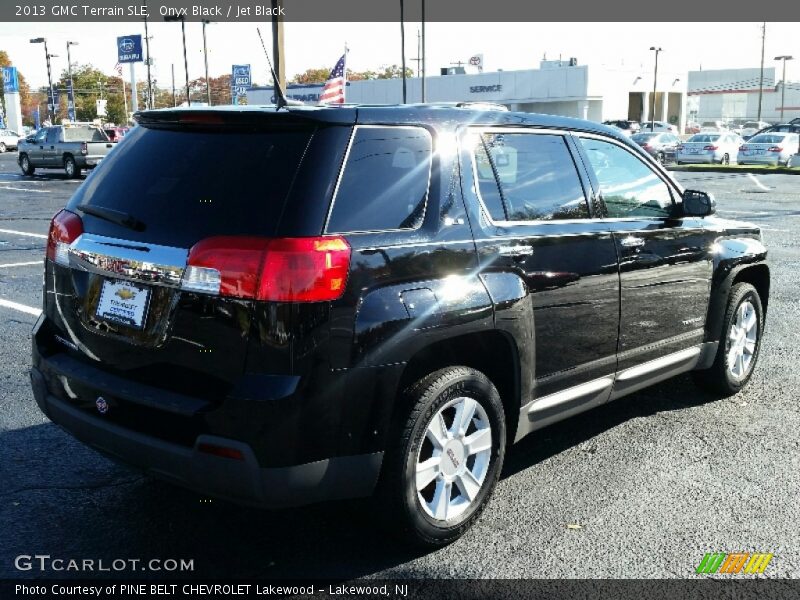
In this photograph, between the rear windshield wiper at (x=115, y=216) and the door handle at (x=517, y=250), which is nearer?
the rear windshield wiper at (x=115, y=216)

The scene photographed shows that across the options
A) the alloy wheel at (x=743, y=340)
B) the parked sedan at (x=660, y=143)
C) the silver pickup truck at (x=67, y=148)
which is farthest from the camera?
the parked sedan at (x=660, y=143)

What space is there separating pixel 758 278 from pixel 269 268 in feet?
13.7

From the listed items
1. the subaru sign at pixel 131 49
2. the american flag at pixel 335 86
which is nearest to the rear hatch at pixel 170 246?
the american flag at pixel 335 86

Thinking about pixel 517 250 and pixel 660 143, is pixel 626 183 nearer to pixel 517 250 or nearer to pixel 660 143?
pixel 517 250

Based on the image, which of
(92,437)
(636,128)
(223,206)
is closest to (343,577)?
(92,437)

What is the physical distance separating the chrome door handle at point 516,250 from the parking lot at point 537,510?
1.21 metres

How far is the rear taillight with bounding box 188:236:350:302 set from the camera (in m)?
2.98

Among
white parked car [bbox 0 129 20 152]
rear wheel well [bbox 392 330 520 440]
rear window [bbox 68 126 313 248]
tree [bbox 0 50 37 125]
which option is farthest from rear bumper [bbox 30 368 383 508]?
tree [bbox 0 50 37 125]

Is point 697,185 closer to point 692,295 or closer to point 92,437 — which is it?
point 692,295

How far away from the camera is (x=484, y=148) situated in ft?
12.6

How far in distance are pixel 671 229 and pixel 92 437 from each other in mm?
3324

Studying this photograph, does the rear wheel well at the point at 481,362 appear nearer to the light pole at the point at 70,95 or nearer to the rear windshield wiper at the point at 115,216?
the rear windshield wiper at the point at 115,216

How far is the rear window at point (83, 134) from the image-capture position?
100 feet

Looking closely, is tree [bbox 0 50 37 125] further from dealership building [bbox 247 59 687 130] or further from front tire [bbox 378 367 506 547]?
front tire [bbox 378 367 506 547]
